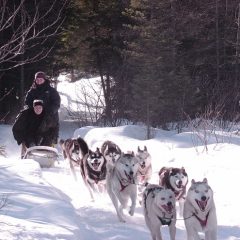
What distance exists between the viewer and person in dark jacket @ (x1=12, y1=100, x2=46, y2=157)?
31.9 ft

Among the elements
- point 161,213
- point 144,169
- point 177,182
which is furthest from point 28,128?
point 161,213

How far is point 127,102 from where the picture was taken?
14688mm

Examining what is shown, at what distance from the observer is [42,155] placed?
9352 millimetres

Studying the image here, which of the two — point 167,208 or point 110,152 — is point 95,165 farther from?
point 167,208

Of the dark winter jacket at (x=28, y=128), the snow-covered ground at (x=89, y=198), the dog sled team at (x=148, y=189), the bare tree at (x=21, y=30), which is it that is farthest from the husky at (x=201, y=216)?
the dark winter jacket at (x=28, y=128)

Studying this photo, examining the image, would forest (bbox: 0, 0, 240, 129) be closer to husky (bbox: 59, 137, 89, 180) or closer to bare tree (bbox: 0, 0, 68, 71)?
bare tree (bbox: 0, 0, 68, 71)

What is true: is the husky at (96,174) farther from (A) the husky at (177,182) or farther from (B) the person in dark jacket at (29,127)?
(B) the person in dark jacket at (29,127)

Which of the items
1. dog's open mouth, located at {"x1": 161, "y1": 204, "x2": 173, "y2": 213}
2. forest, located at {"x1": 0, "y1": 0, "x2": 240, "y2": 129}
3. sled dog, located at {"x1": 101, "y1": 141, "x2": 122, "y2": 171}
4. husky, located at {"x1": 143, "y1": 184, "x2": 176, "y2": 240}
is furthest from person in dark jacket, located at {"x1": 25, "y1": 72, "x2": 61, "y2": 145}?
dog's open mouth, located at {"x1": 161, "y1": 204, "x2": 173, "y2": 213}

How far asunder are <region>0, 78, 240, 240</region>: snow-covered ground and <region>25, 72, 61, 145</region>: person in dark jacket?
811 mm

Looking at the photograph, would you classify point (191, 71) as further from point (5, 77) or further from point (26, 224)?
point (26, 224)

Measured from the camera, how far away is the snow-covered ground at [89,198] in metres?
4.72

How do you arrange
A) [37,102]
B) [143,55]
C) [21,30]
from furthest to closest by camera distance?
[143,55]
[37,102]
[21,30]

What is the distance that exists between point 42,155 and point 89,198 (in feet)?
8.16

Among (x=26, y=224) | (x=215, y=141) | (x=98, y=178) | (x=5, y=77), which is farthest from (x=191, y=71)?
(x=26, y=224)
